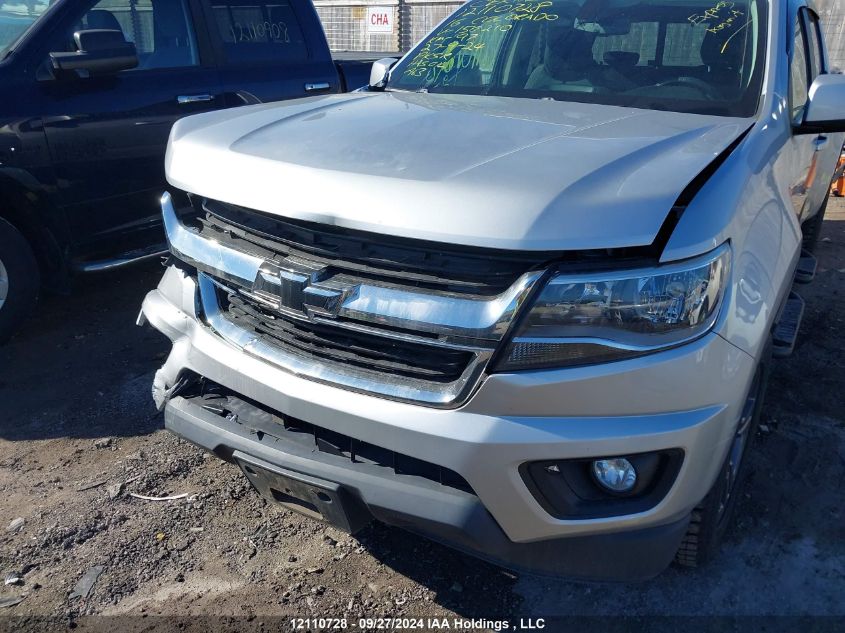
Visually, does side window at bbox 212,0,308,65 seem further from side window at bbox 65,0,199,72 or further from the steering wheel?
the steering wheel

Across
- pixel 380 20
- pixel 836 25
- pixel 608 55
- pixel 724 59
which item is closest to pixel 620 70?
pixel 608 55

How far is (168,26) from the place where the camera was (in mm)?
4594

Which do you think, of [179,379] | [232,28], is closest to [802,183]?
[179,379]

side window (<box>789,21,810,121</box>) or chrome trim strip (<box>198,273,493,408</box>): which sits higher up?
side window (<box>789,21,810,121</box>)

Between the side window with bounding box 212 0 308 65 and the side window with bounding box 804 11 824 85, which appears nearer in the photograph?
the side window with bounding box 804 11 824 85

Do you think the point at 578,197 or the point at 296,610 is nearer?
the point at 578,197

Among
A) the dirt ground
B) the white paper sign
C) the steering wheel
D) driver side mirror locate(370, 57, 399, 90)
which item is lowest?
the dirt ground

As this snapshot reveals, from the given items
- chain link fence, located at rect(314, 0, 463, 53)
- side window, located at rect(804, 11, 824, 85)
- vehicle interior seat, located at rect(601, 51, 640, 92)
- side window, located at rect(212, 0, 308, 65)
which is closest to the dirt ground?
vehicle interior seat, located at rect(601, 51, 640, 92)

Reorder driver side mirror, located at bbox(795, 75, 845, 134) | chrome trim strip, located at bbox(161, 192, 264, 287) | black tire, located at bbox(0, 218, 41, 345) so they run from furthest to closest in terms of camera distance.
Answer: black tire, located at bbox(0, 218, 41, 345) → driver side mirror, located at bbox(795, 75, 845, 134) → chrome trim strip, located at bbox(161, 192, 264, 287)

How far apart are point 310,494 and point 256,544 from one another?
2.48 ft

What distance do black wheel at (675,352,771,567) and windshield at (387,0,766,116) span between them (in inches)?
40.2

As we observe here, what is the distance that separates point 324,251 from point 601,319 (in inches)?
29.7

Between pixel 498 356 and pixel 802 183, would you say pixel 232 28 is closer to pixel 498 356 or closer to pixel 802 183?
pixel 802 183

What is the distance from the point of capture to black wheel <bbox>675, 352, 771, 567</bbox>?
88.1 inches
